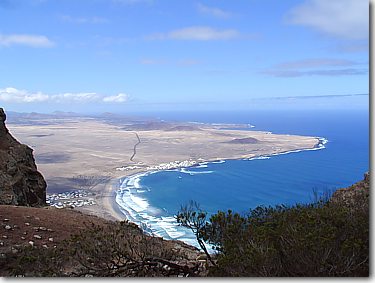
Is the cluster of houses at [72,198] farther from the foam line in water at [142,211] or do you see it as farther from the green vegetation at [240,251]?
the green vegetation at [240,251]

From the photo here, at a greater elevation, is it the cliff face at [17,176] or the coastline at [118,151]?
the cliff face at [17,176]

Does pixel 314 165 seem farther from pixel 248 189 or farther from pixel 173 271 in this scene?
pixel 173 271

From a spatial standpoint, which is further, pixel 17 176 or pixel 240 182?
pixel 240 182

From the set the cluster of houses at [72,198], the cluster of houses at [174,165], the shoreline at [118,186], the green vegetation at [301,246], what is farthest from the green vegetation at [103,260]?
the cluster of houses at [174,165]

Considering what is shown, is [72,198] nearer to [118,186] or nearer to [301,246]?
[118,186]

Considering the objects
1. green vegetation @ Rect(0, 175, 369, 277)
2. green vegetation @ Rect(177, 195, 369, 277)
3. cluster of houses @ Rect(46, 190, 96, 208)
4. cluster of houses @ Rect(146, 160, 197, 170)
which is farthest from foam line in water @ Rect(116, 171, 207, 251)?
green vegetation @ Rect(177, 195, 369, 277)

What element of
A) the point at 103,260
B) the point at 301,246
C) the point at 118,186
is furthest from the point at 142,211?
the point at 301,246

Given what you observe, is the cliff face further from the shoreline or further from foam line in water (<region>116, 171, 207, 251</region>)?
the shoreline
